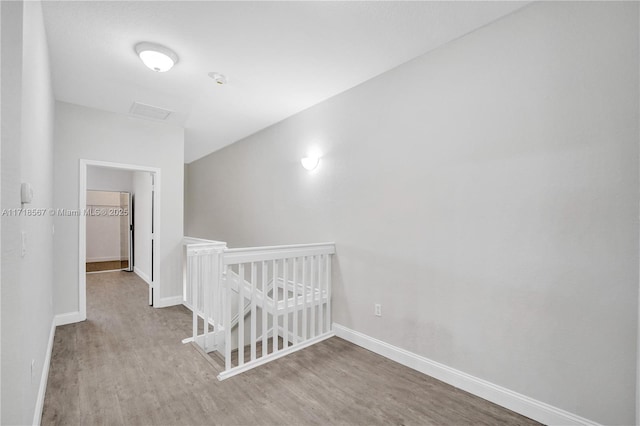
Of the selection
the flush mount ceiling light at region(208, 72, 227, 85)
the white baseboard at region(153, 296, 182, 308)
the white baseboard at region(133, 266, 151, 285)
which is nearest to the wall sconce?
the flush mount ceiling light at region(208, 72, 227, 85)

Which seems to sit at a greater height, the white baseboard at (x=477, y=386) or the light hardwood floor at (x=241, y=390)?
the white baseboard at (x=477, y=386)

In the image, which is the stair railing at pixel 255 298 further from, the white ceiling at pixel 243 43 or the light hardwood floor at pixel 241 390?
the white ceiling at pixel 243 43

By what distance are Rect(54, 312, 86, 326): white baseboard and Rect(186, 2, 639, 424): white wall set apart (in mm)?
3143

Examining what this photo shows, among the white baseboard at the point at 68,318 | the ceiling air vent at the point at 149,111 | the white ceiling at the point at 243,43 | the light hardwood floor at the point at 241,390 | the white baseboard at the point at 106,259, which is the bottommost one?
the white baseboard at the point at 106,259

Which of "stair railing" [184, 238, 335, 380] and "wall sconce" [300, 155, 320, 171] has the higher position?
"wall sconce" [300, 155, 320, 171]

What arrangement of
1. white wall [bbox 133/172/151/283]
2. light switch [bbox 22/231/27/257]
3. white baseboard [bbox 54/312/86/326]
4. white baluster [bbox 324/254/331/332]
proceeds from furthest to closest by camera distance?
white wall [bbox 133/172/151/283], white baseboard [bbox 54/312/86/326], white baluster [bbox 324/254/331/332], light switch [bbox 22/231/27/257]

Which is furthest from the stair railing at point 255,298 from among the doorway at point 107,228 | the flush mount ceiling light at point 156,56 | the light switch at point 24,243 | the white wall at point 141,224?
the doorway at point 107,228

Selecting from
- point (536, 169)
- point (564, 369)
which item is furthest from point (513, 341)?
point (536, 169)

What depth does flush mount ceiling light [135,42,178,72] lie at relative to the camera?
2.44 metres

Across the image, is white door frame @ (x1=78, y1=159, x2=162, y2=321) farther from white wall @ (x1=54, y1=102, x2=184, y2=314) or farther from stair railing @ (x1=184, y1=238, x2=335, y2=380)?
stair railing @ (x1=184, y1=238, x2=335, y2=380)

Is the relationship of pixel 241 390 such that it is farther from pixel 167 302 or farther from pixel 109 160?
pixel 109 160

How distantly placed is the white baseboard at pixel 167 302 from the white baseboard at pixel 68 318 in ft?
2.67

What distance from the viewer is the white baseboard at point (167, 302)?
4.17m

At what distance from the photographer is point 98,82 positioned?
3.10 meters
